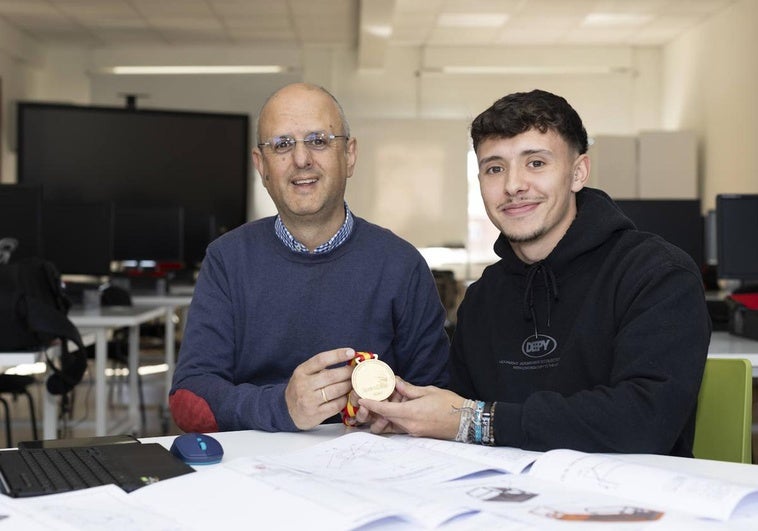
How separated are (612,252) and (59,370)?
7.78 feet

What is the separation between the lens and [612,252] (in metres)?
1.76

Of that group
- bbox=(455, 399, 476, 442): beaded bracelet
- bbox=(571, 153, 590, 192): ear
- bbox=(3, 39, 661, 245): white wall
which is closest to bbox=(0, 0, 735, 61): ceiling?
bbox=(3, 39, 661, 245): white wall

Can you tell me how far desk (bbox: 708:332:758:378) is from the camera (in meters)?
2.93

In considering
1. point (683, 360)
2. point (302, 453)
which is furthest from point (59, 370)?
point (683, 360)

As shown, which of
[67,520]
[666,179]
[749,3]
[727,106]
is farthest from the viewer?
[666,179]

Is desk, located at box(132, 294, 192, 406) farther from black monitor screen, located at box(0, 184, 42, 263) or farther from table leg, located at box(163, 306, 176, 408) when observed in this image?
black monitor screen, located at box(0, 184, 42, 263)

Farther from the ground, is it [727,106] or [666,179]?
[727,106]

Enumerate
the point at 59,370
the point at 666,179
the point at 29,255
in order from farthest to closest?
the point at 666,179
the point at 29,255
the point at 59,370

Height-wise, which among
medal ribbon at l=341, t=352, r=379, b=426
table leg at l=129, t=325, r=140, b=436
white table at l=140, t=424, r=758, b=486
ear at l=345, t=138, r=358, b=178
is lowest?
table leg at l=129, t=325, r=140, b=436

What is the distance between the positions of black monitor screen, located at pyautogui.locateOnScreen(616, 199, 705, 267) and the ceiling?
12.8 ft

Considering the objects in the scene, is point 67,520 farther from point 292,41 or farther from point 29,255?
point 292,41

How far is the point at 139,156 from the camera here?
9.91 m

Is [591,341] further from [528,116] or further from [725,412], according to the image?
[528,116]

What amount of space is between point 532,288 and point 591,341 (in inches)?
8.0
